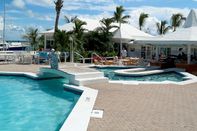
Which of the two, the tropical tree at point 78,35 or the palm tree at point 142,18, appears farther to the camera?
the palm tree at point 142,18

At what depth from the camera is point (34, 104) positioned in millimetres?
11633

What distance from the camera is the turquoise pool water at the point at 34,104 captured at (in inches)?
352

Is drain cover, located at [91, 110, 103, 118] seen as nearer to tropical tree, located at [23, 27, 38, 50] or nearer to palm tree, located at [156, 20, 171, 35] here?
tropical tree, located at [23, 27, 38, 50]

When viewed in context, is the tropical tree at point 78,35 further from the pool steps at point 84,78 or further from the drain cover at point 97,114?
the drain cover at point 97,114

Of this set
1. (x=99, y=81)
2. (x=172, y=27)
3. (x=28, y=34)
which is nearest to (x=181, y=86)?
(x=99, y=81)

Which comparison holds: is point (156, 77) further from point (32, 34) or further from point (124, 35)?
point (32, 34)

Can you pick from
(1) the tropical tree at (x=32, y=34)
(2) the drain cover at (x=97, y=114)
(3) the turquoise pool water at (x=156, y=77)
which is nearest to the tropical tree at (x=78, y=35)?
(3) the turquoise pool water at (x=156, y=77)

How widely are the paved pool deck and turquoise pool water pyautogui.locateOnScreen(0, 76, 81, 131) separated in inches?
49.7

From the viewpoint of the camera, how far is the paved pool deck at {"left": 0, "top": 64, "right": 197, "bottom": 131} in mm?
7184

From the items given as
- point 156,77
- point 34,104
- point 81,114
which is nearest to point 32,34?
point 156,77

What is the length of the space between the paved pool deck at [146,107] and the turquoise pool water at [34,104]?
49.7 inches

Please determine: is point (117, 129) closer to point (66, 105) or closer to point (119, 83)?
point (66, 105)

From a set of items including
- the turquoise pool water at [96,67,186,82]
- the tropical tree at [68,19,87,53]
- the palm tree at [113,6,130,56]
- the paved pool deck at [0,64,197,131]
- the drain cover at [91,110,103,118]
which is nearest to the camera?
the paved pool deck at [0,64,197,131]

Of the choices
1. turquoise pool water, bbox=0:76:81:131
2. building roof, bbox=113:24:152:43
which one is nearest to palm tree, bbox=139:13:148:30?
building roof, bbox=113:24:152:43
